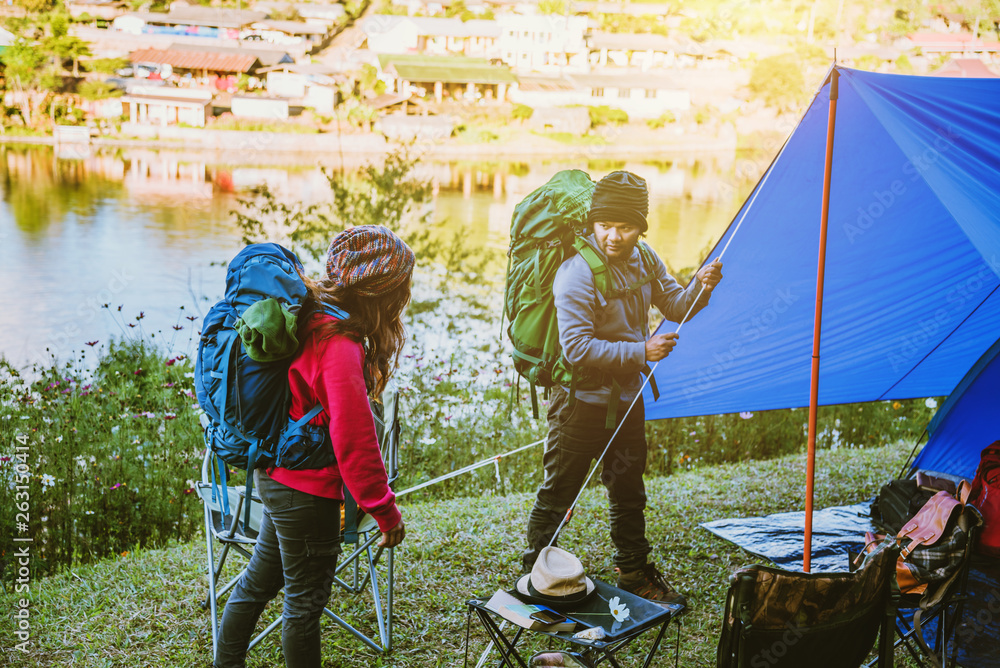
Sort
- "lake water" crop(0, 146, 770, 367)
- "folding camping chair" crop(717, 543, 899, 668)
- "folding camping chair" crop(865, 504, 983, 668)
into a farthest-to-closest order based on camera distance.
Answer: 1. "lake water" crop(0, 146, 770, 367)
2. "folding camping chair" crop(865, 504, 983, 668)
3. "folding camping chair" crop(717, 543, 899, 668)

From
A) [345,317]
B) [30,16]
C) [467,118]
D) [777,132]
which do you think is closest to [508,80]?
[467,118]

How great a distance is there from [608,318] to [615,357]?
16 centimetres

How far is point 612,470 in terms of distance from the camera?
255cm

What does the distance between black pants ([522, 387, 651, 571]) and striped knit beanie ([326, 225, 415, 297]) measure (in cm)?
98

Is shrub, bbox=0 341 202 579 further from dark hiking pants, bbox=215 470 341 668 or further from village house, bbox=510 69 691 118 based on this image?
village house, bbox=510 69 691 118

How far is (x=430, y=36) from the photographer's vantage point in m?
22.1

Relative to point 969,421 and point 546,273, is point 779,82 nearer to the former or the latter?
point 969,421

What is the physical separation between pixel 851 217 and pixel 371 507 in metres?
2.04

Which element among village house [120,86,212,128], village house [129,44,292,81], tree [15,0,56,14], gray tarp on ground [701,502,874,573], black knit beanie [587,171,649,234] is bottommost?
gray tarp on ground [701,502,874,573]

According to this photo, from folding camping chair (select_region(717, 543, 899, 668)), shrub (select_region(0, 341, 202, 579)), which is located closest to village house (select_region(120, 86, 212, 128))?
shrub (select_region(0, 341, 202, 579))

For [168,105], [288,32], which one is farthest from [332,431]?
[288,32]

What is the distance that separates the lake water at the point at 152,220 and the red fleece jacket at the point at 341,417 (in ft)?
27.9

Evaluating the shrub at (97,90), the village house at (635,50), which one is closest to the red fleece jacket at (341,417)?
the shrub at (97,90)

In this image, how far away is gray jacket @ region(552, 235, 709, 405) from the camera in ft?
7.77
